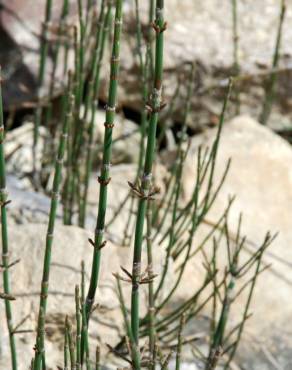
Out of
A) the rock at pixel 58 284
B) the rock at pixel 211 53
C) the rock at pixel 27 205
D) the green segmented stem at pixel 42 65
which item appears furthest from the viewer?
the rock at pixel 211 53

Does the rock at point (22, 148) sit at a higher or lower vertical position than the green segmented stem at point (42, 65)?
lower

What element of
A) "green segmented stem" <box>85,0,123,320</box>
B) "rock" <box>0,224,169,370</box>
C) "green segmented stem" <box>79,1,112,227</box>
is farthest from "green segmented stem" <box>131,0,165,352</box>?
"green segmented stem" <box>79,1,112,227</box>

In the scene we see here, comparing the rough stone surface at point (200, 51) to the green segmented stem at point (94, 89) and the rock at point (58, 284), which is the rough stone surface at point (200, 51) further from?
the rock at point (58, 284)

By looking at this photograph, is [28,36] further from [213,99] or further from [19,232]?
[19,232]

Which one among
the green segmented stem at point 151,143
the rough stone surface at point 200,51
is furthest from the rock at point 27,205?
the green segmented stem at point 151,143

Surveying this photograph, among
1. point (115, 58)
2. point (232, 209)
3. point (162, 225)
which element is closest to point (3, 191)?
point (115, 58)

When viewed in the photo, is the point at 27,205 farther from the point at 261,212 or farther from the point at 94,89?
the point at 261,212

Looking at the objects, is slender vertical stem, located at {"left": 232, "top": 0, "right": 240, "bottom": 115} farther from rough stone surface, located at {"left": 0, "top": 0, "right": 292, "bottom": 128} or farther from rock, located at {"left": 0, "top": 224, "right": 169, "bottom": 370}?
rock, located at {"left": 0, "top": 224, "right": 169, "bottom": 370}

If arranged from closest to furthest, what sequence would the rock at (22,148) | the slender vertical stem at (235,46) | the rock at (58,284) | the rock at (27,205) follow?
1. the rock at (58,284)
2. the rock at (27,205)
3. the rock at (22,148)
4. the slender vertical stem at (235,46)
